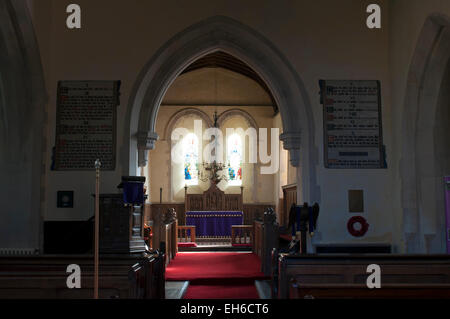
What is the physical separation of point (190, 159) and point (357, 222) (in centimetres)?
860

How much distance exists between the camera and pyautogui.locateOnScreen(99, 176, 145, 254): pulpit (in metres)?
5.95

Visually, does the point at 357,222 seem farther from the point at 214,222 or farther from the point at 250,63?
the point at 214,222

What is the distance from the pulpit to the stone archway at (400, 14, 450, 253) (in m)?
3.47

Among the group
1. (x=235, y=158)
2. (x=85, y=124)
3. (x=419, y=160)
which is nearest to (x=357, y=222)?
(x=419, y=160)

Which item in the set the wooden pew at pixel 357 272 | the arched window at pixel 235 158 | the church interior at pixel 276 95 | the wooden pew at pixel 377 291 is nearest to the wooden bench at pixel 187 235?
the arched window at pixel 235 158

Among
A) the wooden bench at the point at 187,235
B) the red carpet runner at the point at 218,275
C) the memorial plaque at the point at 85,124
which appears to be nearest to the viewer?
the red carpet runner at the point at 218,275

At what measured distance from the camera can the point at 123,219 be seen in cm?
606

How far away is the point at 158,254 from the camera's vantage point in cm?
484

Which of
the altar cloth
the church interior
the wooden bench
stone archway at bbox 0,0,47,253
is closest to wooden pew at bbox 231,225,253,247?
the wooden bench

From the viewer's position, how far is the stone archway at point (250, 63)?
7012mm

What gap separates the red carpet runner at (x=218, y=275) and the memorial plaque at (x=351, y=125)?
2.00 m

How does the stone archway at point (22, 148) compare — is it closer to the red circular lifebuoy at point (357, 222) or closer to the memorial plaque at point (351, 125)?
the memorial plaque at point (351, 125)
